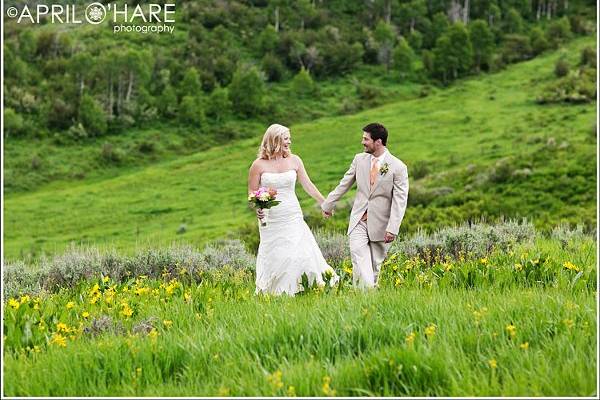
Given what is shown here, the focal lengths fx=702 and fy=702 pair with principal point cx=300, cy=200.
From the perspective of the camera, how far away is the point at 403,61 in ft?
333

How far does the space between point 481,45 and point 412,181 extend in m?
60.0

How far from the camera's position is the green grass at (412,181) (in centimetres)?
4166

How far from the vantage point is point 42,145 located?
253 ft

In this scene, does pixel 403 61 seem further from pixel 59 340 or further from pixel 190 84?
pixel 59 340

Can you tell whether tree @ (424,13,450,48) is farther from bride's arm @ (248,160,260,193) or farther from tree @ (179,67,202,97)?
bride's arm @ (248,160,260,193)

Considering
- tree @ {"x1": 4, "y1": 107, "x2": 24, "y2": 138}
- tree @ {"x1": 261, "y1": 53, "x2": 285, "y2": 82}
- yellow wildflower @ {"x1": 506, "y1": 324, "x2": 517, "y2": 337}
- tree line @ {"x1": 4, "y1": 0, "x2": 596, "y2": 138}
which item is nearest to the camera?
yellow wildflower @ {"x1": 506, "y1": 324, "x2": 517, "y2": 337}

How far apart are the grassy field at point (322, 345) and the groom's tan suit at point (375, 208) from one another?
188cm

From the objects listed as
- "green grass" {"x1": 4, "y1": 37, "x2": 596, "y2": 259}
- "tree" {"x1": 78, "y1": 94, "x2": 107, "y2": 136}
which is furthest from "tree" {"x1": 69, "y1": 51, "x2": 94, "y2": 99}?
"green grass" {"x1": 4, "y1": 37, "x2": 596, "y2": 259}

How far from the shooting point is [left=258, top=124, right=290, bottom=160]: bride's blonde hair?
9.81 meters

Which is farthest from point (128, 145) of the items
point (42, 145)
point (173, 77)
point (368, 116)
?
point (368, 116)

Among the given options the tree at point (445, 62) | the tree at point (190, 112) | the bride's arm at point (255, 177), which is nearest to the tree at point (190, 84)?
the tree at point (190, 112)

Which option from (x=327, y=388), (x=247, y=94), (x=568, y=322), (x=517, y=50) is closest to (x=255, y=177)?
(x=568, y=322)

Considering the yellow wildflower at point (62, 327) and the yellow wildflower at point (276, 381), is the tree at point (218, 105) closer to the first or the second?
the yellow wildflower at point (62, 327)

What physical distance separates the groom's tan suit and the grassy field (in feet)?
6.17
